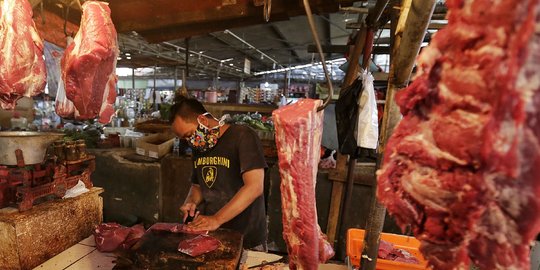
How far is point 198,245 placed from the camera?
2168 mm

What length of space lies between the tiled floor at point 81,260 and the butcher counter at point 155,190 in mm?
3558

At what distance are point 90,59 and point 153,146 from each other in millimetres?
4563

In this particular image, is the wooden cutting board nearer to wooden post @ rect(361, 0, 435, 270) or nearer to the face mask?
wooden post @ rect(361, 0, 435, 270)

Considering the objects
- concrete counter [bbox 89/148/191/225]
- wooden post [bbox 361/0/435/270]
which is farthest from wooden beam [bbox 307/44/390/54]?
wooden post [bbox 361/0/435/270]

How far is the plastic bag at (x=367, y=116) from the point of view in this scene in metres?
3.39

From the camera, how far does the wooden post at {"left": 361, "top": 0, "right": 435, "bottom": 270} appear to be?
116 cm

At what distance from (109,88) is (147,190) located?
4.56 m

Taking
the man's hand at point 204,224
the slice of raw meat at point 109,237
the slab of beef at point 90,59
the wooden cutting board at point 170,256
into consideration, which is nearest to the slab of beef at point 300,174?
the wooden cutting board at point 170,256

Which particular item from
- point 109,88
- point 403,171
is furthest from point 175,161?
point 403,171

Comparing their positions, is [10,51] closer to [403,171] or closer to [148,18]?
[148,18]

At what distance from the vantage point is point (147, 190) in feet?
21.0

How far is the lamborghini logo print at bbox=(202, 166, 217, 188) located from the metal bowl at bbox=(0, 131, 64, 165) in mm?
1638

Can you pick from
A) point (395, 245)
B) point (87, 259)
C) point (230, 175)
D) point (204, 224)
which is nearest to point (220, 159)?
point (230, 175)

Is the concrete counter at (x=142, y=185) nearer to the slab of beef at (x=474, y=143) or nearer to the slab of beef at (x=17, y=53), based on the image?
the slab of beef at (x=17, y=53)
